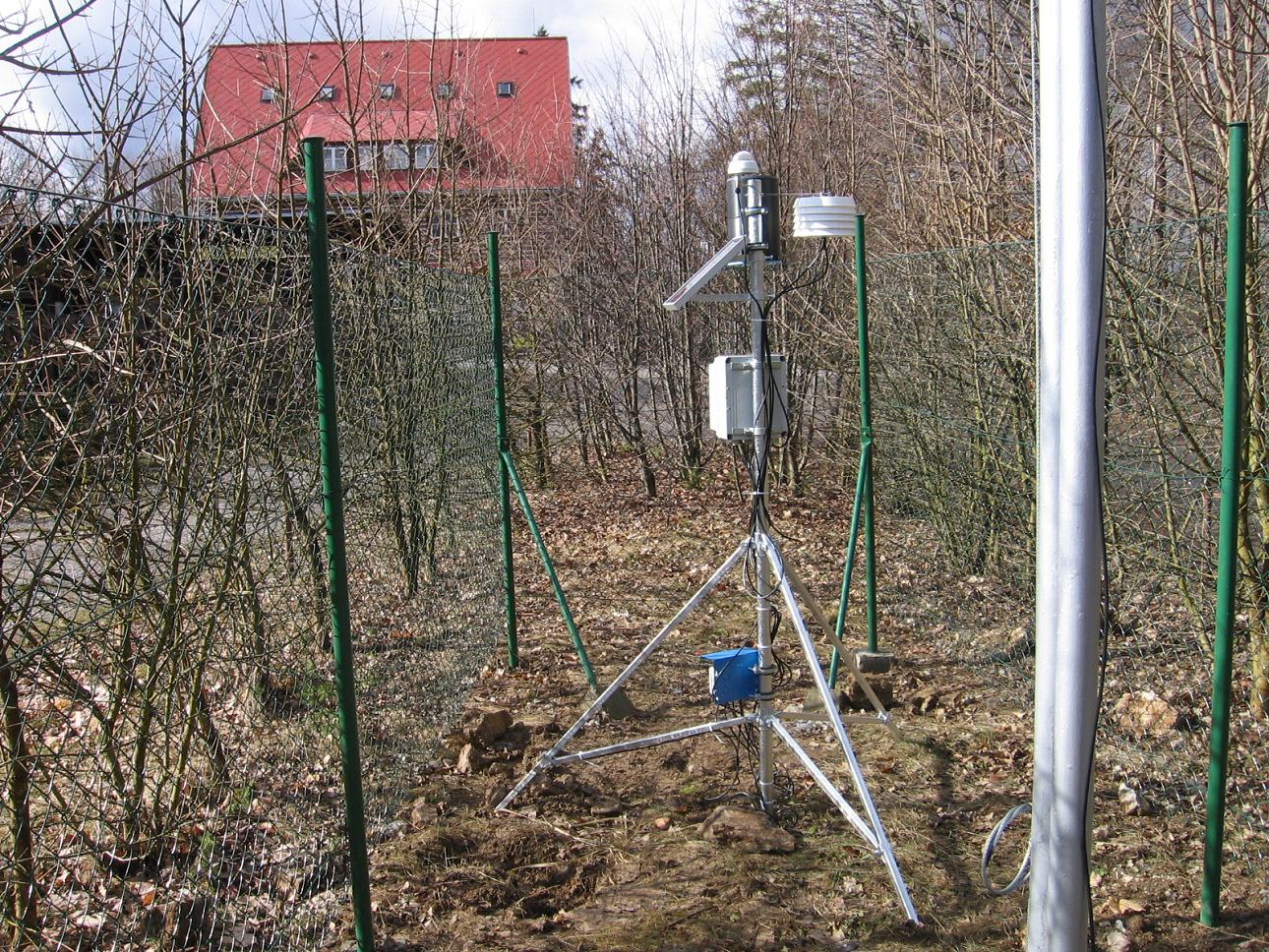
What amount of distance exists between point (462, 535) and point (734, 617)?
2184mm

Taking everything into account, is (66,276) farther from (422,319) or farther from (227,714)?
(422,319)

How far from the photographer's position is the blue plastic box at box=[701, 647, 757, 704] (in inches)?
155

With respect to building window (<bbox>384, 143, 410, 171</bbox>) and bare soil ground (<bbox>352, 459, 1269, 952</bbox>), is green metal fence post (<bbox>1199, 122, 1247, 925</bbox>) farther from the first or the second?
building window (<bbox>384, 143, 410, 171</bbox>)

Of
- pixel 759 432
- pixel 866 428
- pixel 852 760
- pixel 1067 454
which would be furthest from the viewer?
pixel 866 428

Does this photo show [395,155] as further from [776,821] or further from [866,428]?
[776,821]

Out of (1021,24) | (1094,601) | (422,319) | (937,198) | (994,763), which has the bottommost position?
(994,763)

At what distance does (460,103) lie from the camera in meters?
9.03

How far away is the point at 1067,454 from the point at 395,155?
6868 mm

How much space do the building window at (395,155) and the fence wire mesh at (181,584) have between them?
332cm

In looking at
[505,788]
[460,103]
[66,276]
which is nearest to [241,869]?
[505,788]

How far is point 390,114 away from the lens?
24.9 feet

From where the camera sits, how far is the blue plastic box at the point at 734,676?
3934 millimetres

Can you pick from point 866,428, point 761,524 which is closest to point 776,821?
point 761,524

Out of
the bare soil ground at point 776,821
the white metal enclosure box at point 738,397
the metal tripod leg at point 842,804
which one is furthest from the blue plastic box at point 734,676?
the white metal enclosure box at point 738,397
